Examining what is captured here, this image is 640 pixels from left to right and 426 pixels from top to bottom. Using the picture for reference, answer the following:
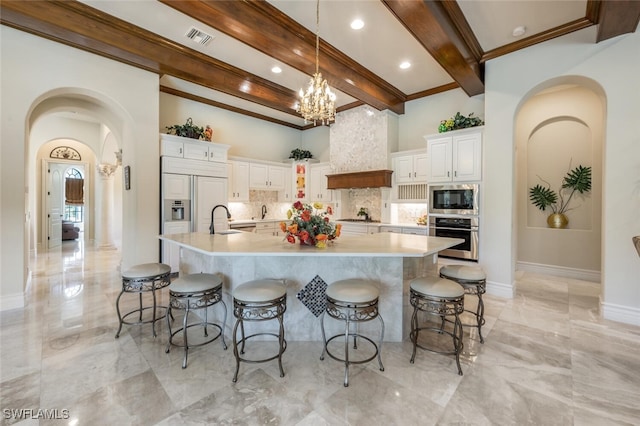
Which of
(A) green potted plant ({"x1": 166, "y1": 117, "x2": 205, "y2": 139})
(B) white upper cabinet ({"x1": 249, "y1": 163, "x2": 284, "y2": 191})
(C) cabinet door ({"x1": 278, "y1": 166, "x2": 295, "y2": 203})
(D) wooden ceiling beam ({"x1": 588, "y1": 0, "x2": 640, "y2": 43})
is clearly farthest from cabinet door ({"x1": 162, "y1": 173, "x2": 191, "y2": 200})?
(D) wooden ceiling beam ({"x1": 588, "y1": 0, "x2": 640, "y2": 43})

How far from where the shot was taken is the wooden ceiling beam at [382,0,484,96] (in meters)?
2.66

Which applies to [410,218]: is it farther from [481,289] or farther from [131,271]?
[131,271]

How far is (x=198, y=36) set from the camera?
3.65m

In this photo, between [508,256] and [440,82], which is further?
[440,82]

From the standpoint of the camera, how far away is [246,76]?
4.73 meters

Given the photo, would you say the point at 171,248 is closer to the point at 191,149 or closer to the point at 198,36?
the point at 191,149

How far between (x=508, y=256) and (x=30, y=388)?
17.3 feet

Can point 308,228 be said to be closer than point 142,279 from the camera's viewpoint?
Yes

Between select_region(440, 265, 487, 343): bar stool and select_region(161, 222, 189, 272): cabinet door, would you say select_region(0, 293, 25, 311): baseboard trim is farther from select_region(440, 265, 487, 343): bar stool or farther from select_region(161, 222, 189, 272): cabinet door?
select_region(440, 265, 487, 343): bar stool

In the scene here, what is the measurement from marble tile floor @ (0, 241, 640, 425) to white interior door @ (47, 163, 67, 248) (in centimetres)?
640

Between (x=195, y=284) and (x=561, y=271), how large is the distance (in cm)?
607

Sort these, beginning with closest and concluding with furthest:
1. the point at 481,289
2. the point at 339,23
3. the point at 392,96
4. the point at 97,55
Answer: the point at 481,289
the point at 339,23
the point at 97,55
the point at 392,96

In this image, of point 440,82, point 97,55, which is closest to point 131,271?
point 97,55

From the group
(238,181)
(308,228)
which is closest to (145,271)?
(308,228)
